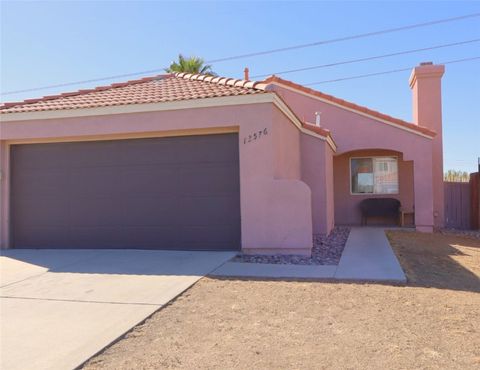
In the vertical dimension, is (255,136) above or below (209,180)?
above

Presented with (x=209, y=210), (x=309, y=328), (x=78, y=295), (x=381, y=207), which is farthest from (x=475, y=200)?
(x=78, y=295)

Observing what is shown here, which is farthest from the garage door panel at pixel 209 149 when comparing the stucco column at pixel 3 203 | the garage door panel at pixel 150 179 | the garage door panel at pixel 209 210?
the stucco column at pixel 3 203

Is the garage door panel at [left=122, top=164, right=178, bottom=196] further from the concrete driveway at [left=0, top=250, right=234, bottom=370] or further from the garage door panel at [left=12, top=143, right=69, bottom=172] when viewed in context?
the garage door panel at [left=12, top=143, right=69, bottom=172]

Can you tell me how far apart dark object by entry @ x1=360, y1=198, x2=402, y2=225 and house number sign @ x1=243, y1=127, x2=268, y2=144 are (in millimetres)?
8593

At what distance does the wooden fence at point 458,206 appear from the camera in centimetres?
1739

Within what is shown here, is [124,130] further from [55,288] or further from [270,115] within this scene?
[55,288]

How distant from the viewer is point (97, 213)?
1037 cm

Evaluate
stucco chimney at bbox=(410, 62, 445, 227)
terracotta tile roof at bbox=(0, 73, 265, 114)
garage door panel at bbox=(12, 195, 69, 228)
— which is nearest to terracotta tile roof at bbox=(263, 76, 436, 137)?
stucco chimney at bbox=(410, 62, 445, 227)

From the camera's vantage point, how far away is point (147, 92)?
433 inches

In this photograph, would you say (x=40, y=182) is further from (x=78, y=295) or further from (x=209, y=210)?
(x=78, y=295)

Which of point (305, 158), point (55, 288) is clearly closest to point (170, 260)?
point (55, 288)

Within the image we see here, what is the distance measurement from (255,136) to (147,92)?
11.0ft

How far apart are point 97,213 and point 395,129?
33.4ft

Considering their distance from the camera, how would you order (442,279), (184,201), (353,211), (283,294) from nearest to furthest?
1. (283,294)
2. (442,279)
3. (184,201)
4. (353,211)
